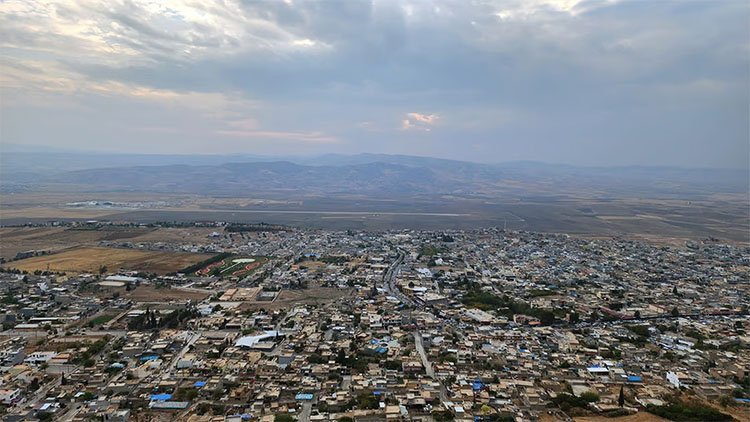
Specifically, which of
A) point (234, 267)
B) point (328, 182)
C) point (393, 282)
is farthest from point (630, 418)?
point (328, 182)

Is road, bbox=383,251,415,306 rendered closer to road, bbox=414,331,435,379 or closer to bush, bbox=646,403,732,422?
road, bbox=414,331,435,379

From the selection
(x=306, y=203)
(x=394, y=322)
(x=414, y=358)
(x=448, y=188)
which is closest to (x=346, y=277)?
(x=394, y=322)

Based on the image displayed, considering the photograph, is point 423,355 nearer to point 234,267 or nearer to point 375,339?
point 375,339

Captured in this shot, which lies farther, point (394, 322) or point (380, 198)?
point (380, 198)

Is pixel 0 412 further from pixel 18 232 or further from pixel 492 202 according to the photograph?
pixel 492 202

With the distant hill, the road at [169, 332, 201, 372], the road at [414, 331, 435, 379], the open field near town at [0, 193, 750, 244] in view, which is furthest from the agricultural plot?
the distant hill
